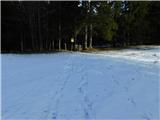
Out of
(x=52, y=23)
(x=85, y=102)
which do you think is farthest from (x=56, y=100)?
(x=52, y=23)

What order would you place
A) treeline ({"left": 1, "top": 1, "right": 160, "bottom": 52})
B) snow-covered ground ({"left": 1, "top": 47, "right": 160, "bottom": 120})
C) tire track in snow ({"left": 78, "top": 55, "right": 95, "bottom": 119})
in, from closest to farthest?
tire track in snow ({"left": 78, "top": 55, "right": 95, "bottom": 119}), snow-covered ground ({"left": 1, "top": 47, "right": 160, "bottom": 120}), treeline ({"left": 1, "top": 1, "right": 160, "bottom": 52})

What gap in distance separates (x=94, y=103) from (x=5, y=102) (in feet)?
7.56

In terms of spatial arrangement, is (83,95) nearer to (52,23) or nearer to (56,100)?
(56,100)

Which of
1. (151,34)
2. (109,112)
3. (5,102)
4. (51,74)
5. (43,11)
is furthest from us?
(151,34)

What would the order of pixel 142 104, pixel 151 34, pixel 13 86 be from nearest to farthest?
1. pixel 142 104
2. pixel 13 86
3. pixel 151 34

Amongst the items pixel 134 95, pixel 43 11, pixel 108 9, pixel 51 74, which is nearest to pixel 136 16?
pixel 108 9

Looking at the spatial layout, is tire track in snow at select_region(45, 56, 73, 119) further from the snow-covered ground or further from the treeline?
the treeline

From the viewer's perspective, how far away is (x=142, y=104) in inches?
305

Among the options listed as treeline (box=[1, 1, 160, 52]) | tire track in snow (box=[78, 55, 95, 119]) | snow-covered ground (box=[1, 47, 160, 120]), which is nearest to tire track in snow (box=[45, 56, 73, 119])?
snow-covered ground (box=[1, 47, 160, 120])

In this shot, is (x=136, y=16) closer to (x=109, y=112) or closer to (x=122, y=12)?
(x=122, y=12)

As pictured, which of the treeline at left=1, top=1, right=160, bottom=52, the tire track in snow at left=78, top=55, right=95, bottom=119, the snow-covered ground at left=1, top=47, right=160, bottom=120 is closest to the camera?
the tire track in snow at left=78, top=55, right=95, bottom=119

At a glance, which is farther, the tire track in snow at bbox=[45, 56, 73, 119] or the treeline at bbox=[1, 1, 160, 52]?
the treeline at bbox=[1, 1, 160, 52]

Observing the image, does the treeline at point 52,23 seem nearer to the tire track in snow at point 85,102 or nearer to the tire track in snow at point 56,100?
the tire track in snow at point 56,100

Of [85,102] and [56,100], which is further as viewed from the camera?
[56,100]
